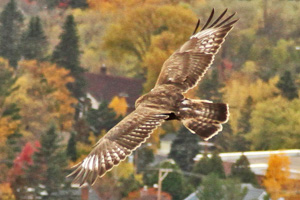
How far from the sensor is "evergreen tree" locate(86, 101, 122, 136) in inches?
2020

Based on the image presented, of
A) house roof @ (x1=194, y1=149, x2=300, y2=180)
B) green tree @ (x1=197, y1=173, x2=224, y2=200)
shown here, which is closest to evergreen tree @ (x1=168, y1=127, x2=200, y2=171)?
house roof @ (x1=194, y1=149, x2=300, y2=180)

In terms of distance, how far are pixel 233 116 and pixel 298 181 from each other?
51.2 ft

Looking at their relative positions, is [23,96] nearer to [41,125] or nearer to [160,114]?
[41,125]

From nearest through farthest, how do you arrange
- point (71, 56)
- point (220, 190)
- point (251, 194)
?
1. point (220, 190)
2. point (251, 194)
3. point (71, 56)

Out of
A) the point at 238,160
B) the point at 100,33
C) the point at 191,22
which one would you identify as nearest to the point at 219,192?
the point at 238,160

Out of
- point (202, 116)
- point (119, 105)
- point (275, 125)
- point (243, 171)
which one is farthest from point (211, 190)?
point (119, 105)

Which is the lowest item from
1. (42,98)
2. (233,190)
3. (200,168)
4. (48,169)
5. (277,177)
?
(233,190)

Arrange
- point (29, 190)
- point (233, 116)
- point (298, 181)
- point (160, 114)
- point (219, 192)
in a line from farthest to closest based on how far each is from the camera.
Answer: point (233, 116), point (29, 190), point (298, 181), point (219, 192), point (160, 114)

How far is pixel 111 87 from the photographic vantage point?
6269 cm

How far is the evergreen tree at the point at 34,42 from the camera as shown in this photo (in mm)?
66688

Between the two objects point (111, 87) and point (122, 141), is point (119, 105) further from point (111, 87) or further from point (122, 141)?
point (122, 141)

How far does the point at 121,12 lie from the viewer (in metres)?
73.6

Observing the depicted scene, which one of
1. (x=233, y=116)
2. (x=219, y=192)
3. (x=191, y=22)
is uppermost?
(x=191, y=22)

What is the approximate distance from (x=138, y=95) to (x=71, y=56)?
7.20 metres
